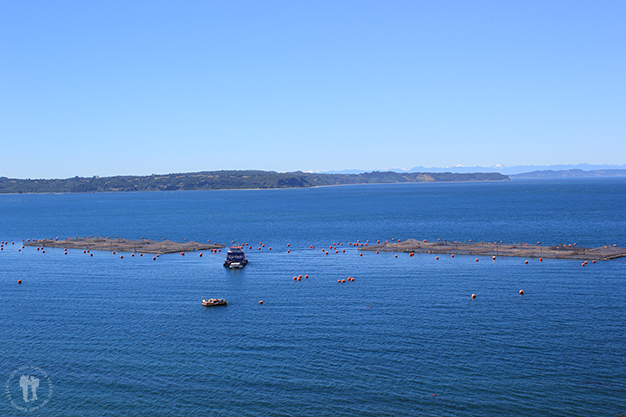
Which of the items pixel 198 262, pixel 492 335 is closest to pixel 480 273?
pixel 492 335

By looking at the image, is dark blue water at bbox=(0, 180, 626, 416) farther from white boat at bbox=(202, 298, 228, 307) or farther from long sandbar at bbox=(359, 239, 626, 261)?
long sandbar at bbox=(359, 239, 626, 261)

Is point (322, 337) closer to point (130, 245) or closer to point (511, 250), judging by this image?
point (511, 250)

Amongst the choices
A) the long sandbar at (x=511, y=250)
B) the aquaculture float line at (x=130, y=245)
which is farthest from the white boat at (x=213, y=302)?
the long sandbar at (x=511, y=250)

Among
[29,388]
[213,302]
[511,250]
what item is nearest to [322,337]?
[213,302]

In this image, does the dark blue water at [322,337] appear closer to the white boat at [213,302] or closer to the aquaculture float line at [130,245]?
the white boat at [213,302]

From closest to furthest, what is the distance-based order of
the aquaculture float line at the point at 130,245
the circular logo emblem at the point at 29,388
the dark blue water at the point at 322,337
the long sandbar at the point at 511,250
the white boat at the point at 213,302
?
the dark blue water at the point at 322,337, the circular logo emblem at the point at 29,388, the white boat at the point at 213,302, the long sandbar at the point at 511,250, the aquaculture float line at the point at 130,245

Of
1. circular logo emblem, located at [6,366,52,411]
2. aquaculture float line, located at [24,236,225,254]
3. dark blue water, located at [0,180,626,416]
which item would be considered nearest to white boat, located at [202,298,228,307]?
dark blue water, located at [0,180,626,416]
